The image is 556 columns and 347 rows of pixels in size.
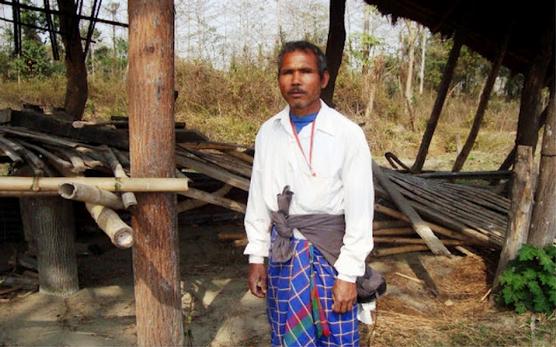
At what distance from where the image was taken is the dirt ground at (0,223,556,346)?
313 centimetres

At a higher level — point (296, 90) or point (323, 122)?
point (296, 90)

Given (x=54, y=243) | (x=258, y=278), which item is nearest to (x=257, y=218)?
(x=258, y=278)

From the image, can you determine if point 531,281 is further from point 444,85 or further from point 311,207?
point 444,85

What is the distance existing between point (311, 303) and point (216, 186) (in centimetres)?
371

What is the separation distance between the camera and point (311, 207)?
6.07 feet

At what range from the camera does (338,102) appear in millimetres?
14922

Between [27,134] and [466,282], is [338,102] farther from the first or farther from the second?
[27,134]

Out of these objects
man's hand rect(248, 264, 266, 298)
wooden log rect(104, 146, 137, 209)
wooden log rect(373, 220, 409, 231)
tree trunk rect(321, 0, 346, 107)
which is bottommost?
wooden log rect(373, 220, 409, 231)

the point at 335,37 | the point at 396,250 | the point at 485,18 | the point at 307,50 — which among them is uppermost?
the point at 485,18

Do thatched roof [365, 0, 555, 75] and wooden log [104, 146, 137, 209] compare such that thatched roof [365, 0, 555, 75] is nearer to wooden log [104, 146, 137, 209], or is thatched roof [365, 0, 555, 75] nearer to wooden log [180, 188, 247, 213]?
wooden log [180, 188, 247, 213]

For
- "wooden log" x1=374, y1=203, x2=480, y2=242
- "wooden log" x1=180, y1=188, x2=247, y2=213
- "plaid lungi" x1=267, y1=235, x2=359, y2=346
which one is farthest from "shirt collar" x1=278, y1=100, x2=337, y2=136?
Result: "wooden log" x1=374, y1=203, x2=480, y2=242

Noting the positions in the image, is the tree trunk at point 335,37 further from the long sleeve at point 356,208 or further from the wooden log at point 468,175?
the long sleeve at point 356,208

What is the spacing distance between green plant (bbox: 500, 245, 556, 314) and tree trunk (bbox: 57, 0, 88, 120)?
5271mm

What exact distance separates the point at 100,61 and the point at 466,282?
52.0 ft
